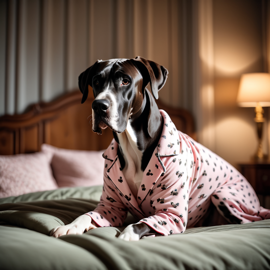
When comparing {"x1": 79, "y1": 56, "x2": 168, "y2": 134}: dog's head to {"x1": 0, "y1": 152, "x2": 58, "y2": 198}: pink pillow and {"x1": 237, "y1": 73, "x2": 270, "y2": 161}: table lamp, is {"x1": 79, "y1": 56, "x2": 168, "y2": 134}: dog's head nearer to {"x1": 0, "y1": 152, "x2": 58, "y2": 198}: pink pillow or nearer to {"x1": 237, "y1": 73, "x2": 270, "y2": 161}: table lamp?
{"x1": 0, "y1": 152, "x2": 58, "y2": 198}: pink pillow

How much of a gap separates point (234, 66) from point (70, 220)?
9.33ft

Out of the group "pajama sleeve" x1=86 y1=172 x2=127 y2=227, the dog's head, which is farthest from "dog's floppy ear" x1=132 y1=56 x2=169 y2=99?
"pajama sleeve" x1=86 y1=172 x2=127 y2=227

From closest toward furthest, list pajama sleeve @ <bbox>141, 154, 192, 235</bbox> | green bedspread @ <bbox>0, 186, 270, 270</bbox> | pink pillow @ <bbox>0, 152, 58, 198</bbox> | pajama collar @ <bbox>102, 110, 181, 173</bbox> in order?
green bedspread @ <bbox>0, 186, 270, 270</bbox> → pajama sleeve @ <bbox>141, 154, 192, 235</bbox> → pajama collar @ <bbox>102, 110, 181, 173</bbox> → pink pillow @ <bbox>0, 152, 58, 198</bbox>

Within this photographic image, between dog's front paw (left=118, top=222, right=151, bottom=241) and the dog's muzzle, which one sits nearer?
dog's front paw (left=118, top=222, right=151, bottom=241)

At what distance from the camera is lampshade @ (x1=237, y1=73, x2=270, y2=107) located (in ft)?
9.30

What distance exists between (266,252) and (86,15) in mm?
2968

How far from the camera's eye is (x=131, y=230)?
97cm

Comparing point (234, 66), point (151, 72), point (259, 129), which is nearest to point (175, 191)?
point (151, 72)

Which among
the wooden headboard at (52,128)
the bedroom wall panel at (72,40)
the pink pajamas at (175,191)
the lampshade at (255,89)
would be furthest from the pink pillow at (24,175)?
the lampshade at (255,89)

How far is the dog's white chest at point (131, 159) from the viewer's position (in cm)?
121

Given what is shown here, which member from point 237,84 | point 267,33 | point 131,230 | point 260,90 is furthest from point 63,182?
point 267,33

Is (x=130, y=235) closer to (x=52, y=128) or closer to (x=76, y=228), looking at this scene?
(x=76, y=228)

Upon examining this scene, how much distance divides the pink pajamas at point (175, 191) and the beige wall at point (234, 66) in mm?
1953

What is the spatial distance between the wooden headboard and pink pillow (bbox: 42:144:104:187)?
1.18ft
